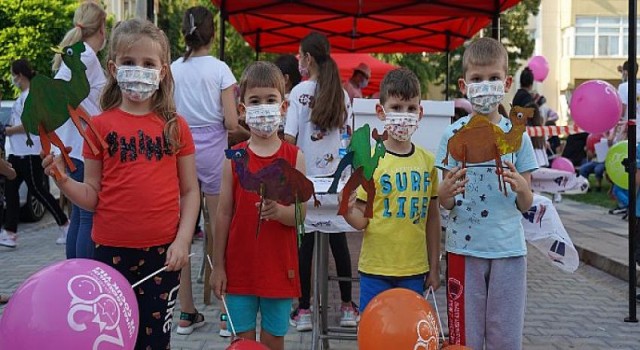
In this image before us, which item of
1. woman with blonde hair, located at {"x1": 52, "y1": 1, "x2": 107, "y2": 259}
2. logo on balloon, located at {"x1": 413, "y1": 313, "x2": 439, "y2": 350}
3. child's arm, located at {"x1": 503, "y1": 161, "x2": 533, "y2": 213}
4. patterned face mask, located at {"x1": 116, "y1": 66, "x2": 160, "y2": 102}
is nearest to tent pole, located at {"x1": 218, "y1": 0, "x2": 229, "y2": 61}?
woman with blonde hair, located at {"x1": 52, "y1": 1, "x2": 107, "y2": 259}

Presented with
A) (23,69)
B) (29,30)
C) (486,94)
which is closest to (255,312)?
(486,94)

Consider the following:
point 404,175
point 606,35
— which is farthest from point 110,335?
point 606,35

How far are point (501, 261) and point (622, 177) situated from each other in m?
4.63

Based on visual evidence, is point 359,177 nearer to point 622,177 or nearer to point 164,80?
point 164,80

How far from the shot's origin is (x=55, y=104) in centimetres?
254

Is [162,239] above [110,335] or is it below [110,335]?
above

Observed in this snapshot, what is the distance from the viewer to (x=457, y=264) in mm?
3082

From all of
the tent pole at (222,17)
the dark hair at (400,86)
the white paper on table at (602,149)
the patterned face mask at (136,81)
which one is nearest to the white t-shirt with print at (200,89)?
the dark hair at (400,86)

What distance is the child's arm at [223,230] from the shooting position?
3043 mm

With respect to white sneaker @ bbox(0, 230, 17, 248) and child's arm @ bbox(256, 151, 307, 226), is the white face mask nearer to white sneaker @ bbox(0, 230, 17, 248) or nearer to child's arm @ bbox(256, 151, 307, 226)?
child's arm @ bbox(256, 151, 307, 226)

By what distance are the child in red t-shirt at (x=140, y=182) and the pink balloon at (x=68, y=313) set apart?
42 centimetres

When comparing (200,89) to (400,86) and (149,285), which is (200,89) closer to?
(400,86)

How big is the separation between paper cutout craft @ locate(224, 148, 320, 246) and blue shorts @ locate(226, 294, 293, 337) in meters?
0.58

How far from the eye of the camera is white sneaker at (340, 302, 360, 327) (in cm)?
479
